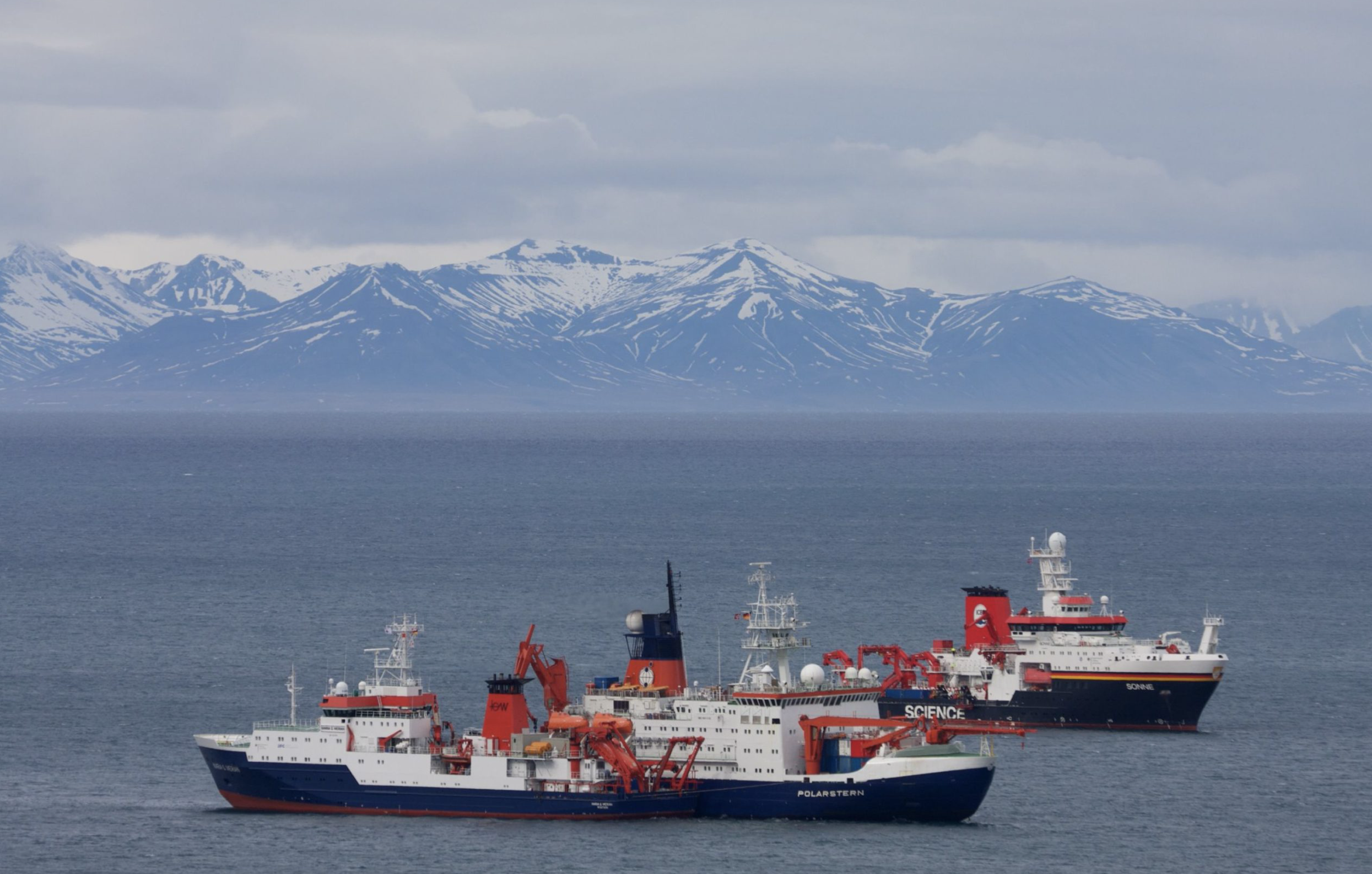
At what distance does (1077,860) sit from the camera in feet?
247

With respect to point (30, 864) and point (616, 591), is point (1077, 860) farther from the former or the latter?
point (616, 591)

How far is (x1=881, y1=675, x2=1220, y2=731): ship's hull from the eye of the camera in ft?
342

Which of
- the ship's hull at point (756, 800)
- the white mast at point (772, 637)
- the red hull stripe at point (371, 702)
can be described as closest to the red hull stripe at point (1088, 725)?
the white mast at point (772, 637)

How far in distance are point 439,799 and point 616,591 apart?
6665 centimetres

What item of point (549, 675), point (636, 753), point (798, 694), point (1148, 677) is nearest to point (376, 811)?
point (549, 675)

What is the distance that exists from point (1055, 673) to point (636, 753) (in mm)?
31133

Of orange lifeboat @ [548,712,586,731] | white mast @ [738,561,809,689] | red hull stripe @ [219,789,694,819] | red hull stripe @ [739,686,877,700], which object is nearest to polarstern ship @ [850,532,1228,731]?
white mast @ [738,561,809,689]

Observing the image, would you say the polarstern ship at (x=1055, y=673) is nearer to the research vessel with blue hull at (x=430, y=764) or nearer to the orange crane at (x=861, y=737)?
the orange crane at (x=861, y=737)

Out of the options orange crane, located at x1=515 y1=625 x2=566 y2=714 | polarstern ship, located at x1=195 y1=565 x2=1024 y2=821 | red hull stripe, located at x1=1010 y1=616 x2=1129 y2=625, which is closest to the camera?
polarstern ship, located at x1=195 y1=565 x2=1024 y2=821

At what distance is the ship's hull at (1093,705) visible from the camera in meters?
104

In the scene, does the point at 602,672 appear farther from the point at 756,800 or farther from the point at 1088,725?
the point at 756,800

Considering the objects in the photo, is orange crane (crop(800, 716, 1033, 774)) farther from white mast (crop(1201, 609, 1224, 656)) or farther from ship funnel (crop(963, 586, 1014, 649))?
ship funnel (crop(963, 586, 1014, 649))

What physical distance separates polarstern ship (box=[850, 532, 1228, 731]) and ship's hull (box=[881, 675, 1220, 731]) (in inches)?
1.4

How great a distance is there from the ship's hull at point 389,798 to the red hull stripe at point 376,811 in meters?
0.02
